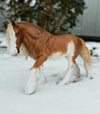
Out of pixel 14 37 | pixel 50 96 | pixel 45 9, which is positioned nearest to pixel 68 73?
pixel 50 96

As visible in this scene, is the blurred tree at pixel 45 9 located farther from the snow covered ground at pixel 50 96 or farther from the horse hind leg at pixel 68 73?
the horse hind leg at pixel 68 73

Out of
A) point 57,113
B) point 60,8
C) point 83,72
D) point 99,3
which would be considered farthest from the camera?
point 99,3

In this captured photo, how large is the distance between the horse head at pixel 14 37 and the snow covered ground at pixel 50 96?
0.31 metres

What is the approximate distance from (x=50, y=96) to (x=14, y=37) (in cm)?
48

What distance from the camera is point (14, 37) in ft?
4.58

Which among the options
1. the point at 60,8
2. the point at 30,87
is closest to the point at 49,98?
the point at 30,87

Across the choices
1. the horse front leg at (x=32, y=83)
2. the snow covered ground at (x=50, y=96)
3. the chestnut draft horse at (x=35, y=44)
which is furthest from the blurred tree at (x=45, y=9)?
the horse front leg at (x=32, y=83)

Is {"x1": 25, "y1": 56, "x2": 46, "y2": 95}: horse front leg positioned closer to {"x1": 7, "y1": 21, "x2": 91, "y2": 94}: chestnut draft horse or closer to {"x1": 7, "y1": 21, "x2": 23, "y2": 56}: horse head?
{"x1": 7, "y1": 21, "x2": 91, "y2": 94}: chestnut draft horse

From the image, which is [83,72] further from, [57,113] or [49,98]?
[57,113]

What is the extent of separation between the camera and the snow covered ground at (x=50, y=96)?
123cm

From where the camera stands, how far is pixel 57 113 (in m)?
1.19

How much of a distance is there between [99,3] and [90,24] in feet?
1.48

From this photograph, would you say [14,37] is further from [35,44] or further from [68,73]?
[68,73]

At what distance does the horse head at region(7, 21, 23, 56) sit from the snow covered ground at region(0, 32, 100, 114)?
310 millimetres
